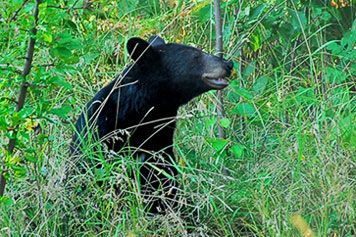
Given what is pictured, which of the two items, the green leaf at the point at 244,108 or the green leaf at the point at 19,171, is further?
the green leaf at the point at 244,108

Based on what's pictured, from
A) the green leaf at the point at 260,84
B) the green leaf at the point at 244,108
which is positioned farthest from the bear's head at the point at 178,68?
the green leaf at the point at 260,84

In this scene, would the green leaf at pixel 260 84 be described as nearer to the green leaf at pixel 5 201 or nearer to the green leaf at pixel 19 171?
the green leaf at pixel 19 171

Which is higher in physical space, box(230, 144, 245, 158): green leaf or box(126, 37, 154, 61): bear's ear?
box(126, 37, 154, 61): bear's ear

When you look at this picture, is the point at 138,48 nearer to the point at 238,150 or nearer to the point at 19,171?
the point at 238,150

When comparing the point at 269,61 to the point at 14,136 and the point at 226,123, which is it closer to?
the point at 226,123

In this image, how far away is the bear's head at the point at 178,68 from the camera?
184 inches

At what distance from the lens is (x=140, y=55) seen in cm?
455

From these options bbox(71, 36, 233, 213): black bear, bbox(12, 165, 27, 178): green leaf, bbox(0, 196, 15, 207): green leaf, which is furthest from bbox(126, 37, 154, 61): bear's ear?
bbox(0, 196, 15, 207): green leaf

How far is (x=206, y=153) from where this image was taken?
4.72 m

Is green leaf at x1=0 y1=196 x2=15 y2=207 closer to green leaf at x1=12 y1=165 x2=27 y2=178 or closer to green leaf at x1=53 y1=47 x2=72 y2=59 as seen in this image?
green leaf at x1=12 y1=165 x2=27 y2=178

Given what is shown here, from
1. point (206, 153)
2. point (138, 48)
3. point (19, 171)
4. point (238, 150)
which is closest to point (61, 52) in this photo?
point (19, 171)

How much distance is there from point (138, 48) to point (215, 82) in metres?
0.55

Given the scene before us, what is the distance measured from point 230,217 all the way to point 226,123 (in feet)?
1.92

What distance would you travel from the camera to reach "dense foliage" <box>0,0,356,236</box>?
3.49m
